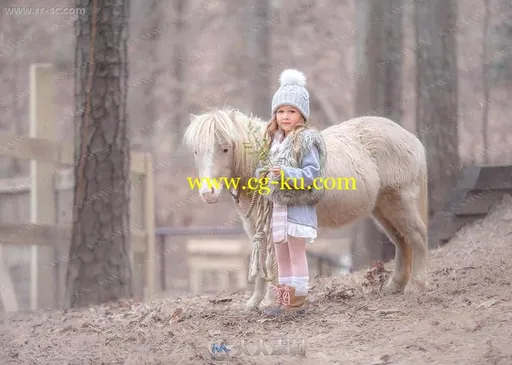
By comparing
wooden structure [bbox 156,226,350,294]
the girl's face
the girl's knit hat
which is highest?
the girl's knit hat

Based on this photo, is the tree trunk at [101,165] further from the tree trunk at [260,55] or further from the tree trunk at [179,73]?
the tree trunk at [179,73]

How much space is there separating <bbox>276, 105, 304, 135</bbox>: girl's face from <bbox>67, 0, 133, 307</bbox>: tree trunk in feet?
8.49

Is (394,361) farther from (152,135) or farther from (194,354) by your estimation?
(152,135)

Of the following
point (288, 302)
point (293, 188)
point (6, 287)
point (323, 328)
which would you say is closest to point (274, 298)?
point (288, 302)

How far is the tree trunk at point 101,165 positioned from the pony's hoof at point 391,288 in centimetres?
249

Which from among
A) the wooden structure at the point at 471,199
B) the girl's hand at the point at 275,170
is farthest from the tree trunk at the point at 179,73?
the girl's hand at the point at 275,170

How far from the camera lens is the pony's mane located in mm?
5359

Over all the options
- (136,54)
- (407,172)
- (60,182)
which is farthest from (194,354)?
(136,54)

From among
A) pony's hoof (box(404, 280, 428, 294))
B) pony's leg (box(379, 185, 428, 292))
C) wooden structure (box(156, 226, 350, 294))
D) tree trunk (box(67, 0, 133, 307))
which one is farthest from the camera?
Answer: wooden structure (box(156, 226, 350, 294))

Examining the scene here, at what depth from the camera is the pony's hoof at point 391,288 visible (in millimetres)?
6281

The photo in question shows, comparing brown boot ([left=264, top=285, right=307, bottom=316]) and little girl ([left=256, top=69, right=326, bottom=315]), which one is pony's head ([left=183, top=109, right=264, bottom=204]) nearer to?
little girl ([left=256, top=69, right=326, bottom=315])

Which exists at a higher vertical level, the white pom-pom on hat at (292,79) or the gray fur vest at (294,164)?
the white pom-pom on hat at (292,79)

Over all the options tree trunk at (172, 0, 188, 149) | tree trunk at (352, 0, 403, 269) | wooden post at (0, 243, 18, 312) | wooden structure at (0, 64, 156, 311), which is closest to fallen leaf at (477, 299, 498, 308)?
tree trunk at (352, 0, 403, 269)

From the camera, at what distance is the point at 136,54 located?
19516mm
